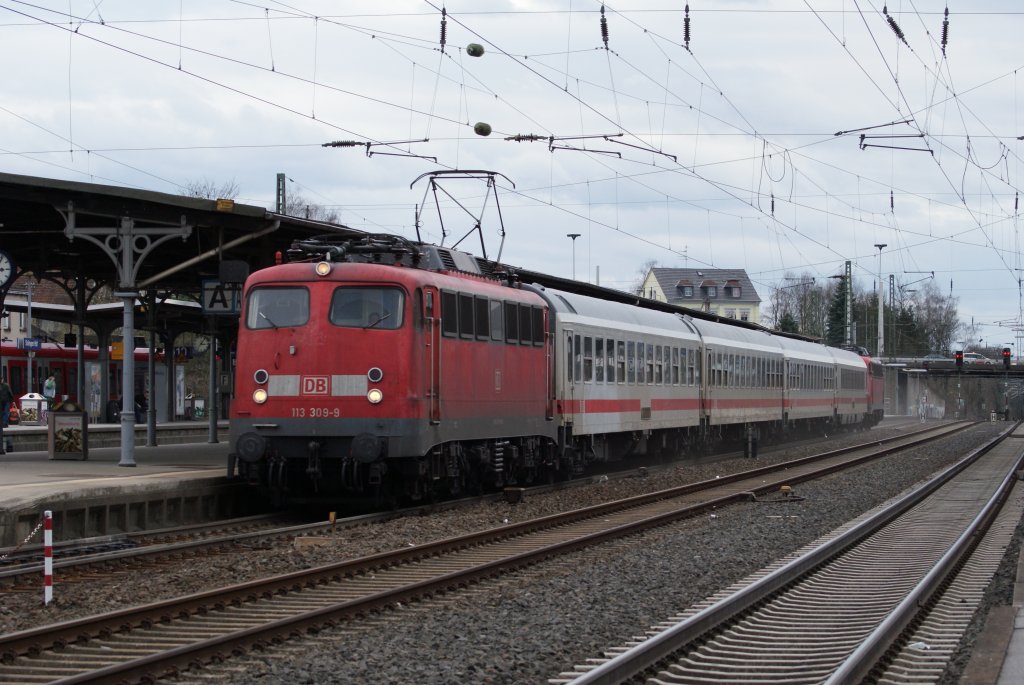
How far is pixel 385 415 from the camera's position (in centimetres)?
1653

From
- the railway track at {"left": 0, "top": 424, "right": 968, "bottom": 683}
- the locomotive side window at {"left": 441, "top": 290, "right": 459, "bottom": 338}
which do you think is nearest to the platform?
the locomotive side window at {"left": 441, "top": 290, "right": 459, "bottom": 338}

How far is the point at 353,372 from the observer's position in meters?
16.7

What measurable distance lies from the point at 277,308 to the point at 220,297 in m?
5.44

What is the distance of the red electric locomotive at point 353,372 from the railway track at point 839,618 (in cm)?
548

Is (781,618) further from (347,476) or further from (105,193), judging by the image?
(105,193)

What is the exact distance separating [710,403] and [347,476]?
62.6 feet

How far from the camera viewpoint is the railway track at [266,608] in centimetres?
819

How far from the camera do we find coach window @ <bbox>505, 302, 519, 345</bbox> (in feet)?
66.1

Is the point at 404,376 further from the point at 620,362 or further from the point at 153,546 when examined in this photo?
the point at 620,362

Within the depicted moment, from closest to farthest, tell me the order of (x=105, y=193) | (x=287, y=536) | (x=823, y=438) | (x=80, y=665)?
Answer: 1. (x=80, y=665)
2. (x=287, y=536)
3. (x=105, y=193)
4. (x=823, y=438)

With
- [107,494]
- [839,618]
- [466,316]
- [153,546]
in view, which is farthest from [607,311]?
[839,618]

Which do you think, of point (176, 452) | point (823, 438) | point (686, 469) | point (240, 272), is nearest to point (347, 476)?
point (240, 272)

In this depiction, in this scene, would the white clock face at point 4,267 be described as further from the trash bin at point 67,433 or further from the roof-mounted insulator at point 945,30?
the roof-mounted insulator at point 945,30

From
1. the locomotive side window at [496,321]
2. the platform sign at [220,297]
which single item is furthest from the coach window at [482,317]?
the platform sign at [220,297]
